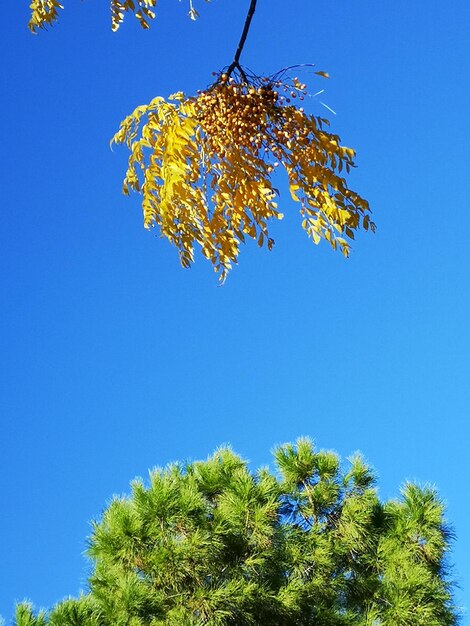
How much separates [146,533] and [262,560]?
1031 millimetres

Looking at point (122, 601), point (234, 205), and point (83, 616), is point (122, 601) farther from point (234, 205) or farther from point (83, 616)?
point (234, 205)

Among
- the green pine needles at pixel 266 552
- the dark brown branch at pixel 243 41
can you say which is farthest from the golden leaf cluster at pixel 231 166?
the green pine needles at pixel 266 552

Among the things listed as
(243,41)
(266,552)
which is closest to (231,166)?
(243,41)

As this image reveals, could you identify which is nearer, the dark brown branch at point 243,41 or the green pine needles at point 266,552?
the dark brown branch at point 243,41

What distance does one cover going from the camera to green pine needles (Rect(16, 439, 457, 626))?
667 centimetres

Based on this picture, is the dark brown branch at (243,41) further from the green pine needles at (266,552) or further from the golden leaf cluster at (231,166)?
the green pine needles at (266,552)

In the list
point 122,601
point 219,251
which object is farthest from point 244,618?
point 219,251

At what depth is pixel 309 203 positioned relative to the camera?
3.70 m

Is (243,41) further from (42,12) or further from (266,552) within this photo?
(266,552)

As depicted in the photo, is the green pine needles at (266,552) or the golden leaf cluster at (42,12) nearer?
the golden leaf cluster at (42,12)

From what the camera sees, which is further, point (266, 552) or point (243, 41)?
point (266, 552)

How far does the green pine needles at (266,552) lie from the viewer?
6.67 meters

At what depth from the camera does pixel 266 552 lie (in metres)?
7.04

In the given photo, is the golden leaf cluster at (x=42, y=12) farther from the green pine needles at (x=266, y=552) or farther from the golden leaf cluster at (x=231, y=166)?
the green pine needles at (x=266, y=552)
